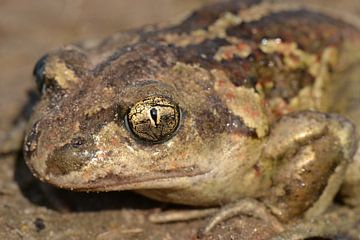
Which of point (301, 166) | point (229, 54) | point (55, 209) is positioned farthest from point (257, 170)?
point (55, 209)

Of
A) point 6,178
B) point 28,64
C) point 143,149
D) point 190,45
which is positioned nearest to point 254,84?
point 190,45

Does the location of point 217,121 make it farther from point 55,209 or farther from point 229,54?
point 55,209

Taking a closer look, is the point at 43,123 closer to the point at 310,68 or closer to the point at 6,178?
the point at 6,178

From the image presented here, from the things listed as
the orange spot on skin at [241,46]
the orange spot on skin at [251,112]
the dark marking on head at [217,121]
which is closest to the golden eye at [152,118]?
the dark marking on head at [217,121]

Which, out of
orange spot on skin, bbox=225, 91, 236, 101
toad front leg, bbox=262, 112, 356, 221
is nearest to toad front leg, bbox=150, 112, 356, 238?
toad front leg, bbox=262, 112, 356, 221

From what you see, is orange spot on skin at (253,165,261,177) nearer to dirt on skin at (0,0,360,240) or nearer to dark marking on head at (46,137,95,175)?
dirt on skin at (0,0,360,240)

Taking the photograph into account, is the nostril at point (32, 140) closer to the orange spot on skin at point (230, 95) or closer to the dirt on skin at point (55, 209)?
the dirt on skin at point (55, 209)
